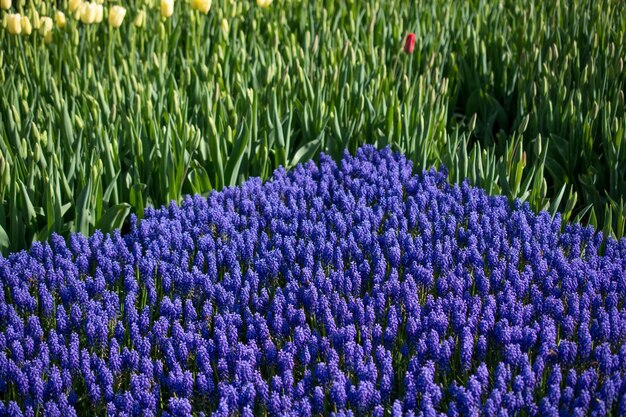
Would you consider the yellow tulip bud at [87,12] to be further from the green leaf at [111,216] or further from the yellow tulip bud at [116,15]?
the green leaf at [111,216]

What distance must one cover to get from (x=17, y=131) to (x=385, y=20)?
2.44 metres

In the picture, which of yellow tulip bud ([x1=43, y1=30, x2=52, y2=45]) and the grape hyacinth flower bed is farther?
yellow tulip bud ([x1=43, y1=30, x2=52, y2=45])

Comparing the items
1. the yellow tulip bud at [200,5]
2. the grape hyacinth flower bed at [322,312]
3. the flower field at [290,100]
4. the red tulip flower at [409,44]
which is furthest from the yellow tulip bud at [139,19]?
the grape hyacinth flower bed at [322,312]

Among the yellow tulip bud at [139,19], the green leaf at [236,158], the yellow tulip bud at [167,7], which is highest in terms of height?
the yellow tulip bud at [167,7]

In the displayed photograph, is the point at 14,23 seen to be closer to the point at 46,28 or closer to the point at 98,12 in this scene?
the point at 46,28

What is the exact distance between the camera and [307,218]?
3.19 m

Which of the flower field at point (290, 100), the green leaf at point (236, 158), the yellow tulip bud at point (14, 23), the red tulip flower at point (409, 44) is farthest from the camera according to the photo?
the yellow tulip bud at point (14, 23)

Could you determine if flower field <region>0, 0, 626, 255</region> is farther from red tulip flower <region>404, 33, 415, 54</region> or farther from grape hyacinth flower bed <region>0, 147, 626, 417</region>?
grape hyacinth flower bed <region>0, 147, 626, 417</region>

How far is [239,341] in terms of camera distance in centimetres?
255

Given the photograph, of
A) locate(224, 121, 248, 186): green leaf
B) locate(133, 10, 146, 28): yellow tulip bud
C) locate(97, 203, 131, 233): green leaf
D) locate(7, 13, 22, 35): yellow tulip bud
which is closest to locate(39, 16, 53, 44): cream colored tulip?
locate(7, 13, 22, 35): yellow tulip bud

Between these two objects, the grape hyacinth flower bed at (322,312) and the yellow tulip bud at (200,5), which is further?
the yellow tulip bud at (200,5)

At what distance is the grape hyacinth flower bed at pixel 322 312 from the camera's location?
87.1 inches

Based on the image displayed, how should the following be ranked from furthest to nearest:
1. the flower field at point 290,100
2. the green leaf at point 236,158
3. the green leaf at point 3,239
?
the green leaf at point 236,158
the flower field at point 290,100
the green leaf at point 3,239

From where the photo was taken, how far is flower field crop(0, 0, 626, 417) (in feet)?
7.52
